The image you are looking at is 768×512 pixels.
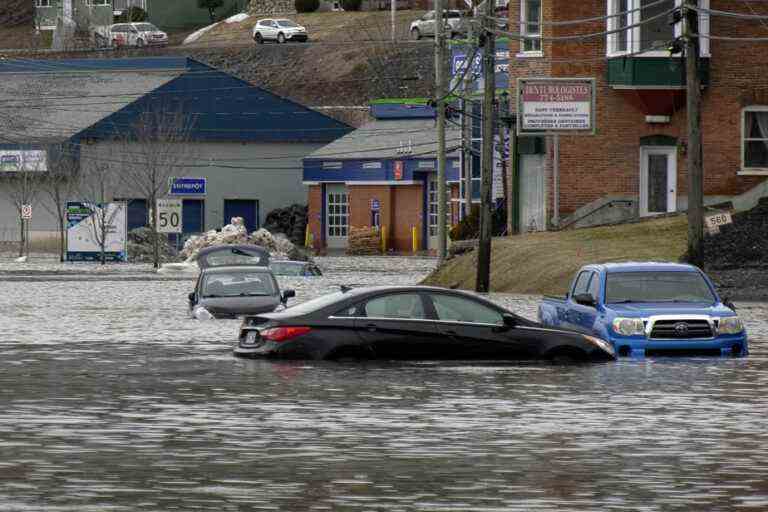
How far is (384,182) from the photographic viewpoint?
8975 centimetres

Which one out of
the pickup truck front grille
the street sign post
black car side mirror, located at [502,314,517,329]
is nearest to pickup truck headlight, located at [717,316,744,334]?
the pickup truck front grille

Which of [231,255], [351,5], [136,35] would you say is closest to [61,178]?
[231,255]

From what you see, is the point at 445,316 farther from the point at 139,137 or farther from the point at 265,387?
the point at 139,137

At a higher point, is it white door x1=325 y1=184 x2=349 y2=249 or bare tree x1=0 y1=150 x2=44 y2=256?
bare tree x1=0 y1=150 x2=44 y2=256

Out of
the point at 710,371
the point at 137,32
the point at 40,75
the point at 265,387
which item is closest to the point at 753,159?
the point at 710,371

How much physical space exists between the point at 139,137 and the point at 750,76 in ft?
151

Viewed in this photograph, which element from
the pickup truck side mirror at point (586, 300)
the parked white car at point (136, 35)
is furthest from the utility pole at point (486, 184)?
the parked white car at point (136, 35)

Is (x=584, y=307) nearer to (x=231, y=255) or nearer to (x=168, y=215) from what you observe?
(x=231, y=255)

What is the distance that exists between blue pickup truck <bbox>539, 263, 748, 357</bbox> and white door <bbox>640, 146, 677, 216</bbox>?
29554mm

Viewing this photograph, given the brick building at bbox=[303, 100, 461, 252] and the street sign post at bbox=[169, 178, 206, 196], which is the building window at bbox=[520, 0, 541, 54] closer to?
the brick building at bbox=[303, 100, 461, 252]

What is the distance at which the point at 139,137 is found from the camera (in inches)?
3733

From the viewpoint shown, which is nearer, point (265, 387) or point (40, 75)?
point (265, 387)

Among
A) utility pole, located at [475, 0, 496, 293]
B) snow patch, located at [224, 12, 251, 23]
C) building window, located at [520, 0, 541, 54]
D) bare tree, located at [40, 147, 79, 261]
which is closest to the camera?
utility pole, located at [475, 0, 496, 293]

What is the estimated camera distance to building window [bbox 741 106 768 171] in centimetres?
5559
